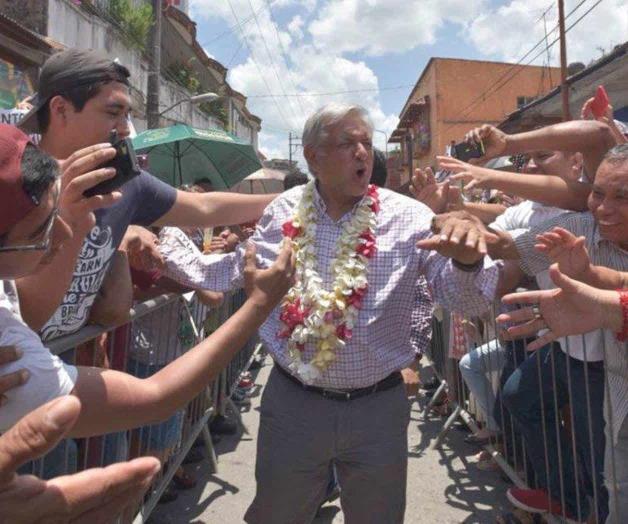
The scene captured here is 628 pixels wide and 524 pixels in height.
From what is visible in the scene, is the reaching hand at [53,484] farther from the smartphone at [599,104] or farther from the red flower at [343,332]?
the smartphone at [599,104]

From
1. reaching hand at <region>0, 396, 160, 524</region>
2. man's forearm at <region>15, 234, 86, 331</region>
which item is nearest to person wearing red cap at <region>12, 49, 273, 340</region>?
man's forearm at <region>15, 234, 86, 331</region>

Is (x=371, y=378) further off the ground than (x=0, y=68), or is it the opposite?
(x=0, y=68)

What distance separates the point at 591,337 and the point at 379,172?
6.36 ft

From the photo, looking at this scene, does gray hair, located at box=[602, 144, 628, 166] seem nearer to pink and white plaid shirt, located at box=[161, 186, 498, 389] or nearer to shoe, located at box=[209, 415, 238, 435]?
pink and white plaid shirt, located at box=[161, 186, 498, 389]

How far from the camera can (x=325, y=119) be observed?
238cm

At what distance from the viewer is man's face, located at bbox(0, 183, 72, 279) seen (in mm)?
1232

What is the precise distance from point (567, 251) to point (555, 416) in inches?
49.3

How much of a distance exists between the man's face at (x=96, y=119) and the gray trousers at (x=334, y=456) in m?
1.24

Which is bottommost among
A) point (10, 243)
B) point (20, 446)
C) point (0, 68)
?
point (20, 446)

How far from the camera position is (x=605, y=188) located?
212 centimetres

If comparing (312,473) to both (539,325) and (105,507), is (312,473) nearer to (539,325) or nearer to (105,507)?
(539,325)

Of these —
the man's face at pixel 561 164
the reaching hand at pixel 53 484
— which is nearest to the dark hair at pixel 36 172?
the reaching hand at pixel 53 484

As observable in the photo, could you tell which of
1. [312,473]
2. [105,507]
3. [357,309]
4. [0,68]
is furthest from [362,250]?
[0,68]

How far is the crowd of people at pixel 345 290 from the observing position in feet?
5.47
